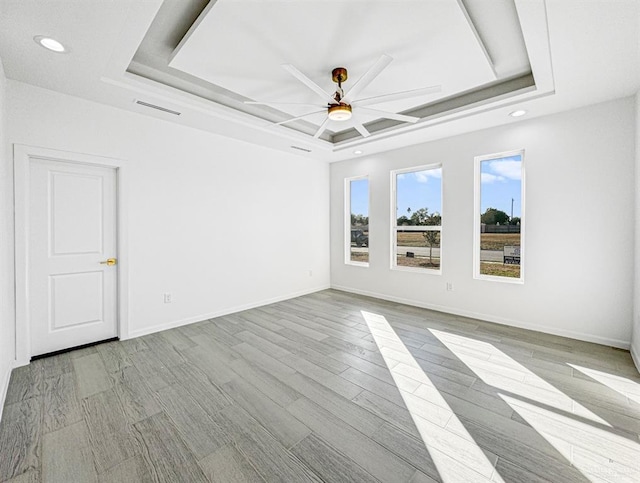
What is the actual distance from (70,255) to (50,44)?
202 cm

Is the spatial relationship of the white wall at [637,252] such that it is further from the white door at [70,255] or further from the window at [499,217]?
the white door at [70,255]

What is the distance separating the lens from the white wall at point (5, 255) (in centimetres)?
235

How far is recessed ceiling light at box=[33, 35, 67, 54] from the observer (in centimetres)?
216

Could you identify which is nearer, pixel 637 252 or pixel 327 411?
pixel 327 411

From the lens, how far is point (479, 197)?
4.25 metres

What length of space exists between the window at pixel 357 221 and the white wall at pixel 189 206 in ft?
3.38

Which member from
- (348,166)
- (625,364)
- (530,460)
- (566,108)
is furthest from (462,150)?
(530,460)

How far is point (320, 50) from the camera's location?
258 cm

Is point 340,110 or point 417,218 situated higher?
point 340,110

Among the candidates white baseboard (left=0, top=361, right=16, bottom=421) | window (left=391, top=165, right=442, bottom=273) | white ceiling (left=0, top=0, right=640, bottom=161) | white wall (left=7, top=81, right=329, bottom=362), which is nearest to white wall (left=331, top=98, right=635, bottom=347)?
window (left=391, top=165, right=442, bottom=273)

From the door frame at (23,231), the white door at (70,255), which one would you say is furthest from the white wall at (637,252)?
the door frame at (23,231)

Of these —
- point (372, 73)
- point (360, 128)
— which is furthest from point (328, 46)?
point (360, 128)

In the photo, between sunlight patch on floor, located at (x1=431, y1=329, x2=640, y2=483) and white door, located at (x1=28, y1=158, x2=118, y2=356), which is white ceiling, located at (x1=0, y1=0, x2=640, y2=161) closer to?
white door, located at (x1=28, y1=158, x2=118, y2=356)

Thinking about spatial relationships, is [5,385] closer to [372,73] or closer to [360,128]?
[372,73]
